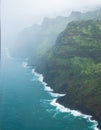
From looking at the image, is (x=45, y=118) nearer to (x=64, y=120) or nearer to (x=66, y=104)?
(x=64, y=120)

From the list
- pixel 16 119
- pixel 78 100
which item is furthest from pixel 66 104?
pixel 16 119

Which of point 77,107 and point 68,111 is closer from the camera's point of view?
point 68,111

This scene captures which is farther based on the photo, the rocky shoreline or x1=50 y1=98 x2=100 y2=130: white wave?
the rocky shoreline

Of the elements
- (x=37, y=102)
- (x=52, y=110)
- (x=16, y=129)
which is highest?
(x=37, y=102)

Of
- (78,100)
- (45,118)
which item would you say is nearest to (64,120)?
(45,118)

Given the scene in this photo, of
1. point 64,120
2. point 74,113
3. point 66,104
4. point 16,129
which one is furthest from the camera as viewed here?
point 66,104

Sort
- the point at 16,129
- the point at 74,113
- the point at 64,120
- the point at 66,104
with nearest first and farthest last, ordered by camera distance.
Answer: the point at 16,129 < the point at 64,120 < the point at 74,113 < the point at 66,104

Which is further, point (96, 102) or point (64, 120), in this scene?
point (96, 102)

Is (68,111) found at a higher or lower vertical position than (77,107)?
lower

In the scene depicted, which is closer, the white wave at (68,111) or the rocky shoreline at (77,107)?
the white wave at (68,111)

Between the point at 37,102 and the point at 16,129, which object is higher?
the point at 37,102
